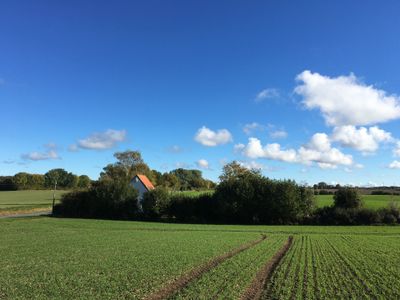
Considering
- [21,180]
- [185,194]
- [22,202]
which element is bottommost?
[22,202]

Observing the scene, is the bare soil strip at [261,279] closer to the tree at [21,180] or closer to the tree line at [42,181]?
the tree line at [42,181]

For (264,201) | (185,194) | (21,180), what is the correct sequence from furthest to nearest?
(21,180), (185,194), (264,201)

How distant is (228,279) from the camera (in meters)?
15.0

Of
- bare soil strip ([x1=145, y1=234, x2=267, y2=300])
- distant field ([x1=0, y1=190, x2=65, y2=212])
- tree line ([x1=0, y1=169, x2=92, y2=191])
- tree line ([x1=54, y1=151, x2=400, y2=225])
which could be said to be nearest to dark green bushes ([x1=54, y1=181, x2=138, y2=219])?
tree line ([x1=54, y1=151, x2=400, y2=225])

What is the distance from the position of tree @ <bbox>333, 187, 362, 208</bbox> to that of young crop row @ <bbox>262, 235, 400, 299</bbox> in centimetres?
3762

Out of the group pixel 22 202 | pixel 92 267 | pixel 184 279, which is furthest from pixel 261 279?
pixel 22 202

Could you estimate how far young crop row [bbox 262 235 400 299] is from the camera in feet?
42.2

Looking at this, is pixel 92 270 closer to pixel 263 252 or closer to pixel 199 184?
pixel 263 252

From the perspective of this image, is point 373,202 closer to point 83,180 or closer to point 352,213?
point 352,213

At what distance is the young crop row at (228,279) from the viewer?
1255 cm

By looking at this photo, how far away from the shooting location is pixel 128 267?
1764 centimetres

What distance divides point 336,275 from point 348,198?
158 feet

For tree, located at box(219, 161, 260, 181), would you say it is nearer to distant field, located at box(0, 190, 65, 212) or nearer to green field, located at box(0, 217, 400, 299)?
distant field, located at box(0, 190, 65, 212)

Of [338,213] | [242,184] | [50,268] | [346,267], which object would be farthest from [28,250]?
[338,213]
